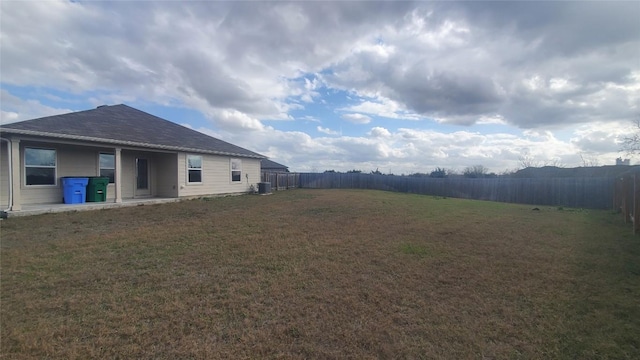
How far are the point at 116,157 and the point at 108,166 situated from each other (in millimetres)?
1330

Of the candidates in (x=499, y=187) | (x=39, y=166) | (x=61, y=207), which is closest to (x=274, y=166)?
(x=499, y=187)

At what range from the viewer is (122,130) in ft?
44.5

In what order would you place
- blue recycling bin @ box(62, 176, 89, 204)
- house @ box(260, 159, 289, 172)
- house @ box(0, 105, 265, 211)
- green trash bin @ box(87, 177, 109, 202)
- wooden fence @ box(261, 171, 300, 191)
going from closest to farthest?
house @ box(0, 105, 265, 211), blue recycling bin @ box(62, 176, 89, 204), green trash bin @ box(87, 177, 109, 202), wooden fence @ box(261, 171, 300, 191), house @ box(260, 159, 289, 172)

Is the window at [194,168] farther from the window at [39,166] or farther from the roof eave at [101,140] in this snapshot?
the window at [39,166]

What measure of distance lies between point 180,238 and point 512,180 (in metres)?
21.9

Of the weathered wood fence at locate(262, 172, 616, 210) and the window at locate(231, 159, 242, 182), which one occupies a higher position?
the window at locate(231, 159, 242, 182)

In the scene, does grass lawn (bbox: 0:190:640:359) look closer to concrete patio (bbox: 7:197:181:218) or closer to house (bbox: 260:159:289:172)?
Result: concrete patio (bbox: 7:197:181:218)

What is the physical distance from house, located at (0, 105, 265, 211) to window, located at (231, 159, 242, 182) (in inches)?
2.4

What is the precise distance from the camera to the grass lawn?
9.43ft

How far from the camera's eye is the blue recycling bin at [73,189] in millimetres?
11258

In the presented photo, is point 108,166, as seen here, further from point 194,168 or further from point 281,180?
point 281,180

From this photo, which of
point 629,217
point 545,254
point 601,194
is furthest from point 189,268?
point 601,194

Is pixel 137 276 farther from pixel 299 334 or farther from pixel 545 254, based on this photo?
pixel 545 254

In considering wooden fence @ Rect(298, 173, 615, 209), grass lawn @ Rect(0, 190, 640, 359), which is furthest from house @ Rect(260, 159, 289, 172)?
grass lawn @ Rect(0, 190, 640, 359)
